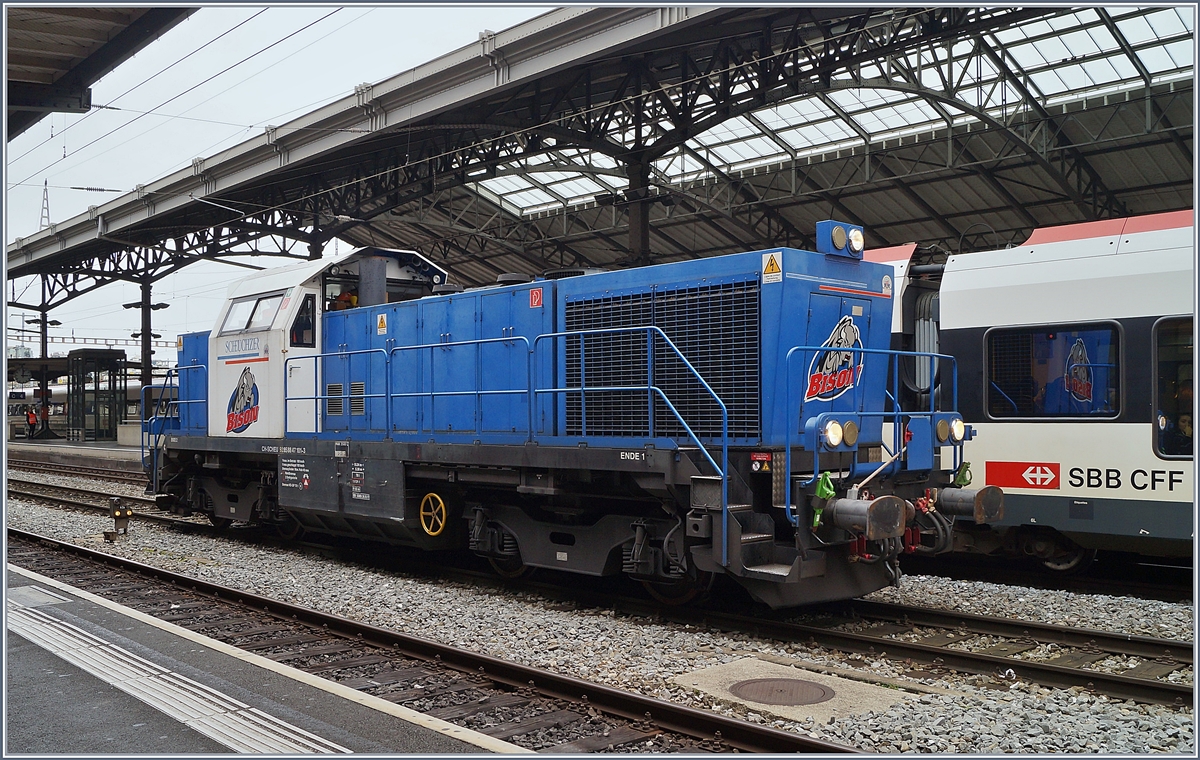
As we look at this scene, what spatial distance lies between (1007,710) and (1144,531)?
164 inches

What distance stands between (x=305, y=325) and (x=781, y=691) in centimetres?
741

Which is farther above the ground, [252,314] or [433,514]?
[252,314]

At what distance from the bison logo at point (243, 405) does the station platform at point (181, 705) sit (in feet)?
15.3

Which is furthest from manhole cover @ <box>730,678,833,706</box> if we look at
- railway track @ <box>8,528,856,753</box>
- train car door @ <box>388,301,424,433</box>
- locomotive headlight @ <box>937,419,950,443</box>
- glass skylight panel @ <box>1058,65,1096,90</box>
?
glass skylight panel @ <box>1058,65,1096,90</box>

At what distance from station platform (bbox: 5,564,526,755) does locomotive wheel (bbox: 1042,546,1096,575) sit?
23.6ft

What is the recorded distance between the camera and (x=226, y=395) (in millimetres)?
11492

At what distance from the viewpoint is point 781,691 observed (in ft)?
17.7

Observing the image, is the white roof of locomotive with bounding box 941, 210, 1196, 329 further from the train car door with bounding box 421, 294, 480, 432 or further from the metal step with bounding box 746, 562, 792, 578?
the train car door with bounding box 421, 294, 480, 432

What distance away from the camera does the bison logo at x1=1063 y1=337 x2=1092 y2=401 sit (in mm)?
8703

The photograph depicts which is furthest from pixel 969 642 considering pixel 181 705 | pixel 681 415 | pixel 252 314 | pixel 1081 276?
pixel 252 314

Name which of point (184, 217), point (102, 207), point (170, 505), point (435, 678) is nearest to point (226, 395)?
A: point (170, 505)

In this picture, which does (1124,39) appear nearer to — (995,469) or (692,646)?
(995,469)

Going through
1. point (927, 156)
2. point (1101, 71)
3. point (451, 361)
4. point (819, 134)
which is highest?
point (819, 134)

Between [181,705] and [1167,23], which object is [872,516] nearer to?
[181,705]
